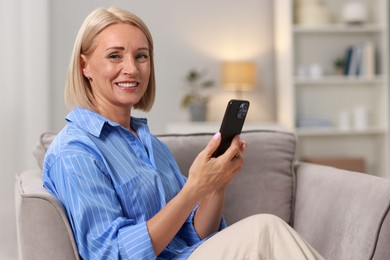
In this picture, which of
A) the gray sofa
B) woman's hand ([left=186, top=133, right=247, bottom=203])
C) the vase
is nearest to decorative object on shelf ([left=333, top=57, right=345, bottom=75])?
the vase

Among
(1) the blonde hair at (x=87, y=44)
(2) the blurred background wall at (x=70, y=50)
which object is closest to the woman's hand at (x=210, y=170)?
(1) the blonde hair at (x=87, y=44)

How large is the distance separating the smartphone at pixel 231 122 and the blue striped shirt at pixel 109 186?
0.19 meters

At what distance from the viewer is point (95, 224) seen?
58.5 inches

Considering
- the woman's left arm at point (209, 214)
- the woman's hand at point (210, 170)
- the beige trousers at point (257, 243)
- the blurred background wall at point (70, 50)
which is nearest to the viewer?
the beige trousers at point (257, 243)

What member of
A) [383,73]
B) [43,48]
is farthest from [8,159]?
→ [383,73]

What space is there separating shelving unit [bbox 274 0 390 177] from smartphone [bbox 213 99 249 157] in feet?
10.7

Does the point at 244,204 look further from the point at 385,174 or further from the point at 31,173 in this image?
the point at 385,174

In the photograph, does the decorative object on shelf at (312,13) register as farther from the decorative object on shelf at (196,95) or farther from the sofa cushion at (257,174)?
the sofa cushion at (257,174)

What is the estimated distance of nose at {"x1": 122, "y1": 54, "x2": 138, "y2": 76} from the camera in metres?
1.70

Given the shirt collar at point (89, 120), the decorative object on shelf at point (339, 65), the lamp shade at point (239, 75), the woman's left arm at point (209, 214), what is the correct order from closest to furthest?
the shirt collar at point (89, 120) < the woman's left arm at point (209, 214) < the lamp shade at point (239, 75) < the decorative object on shelf at point (339, 65)

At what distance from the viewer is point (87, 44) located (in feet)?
5.62

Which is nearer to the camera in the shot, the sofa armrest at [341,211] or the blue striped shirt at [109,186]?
the blue striped shirt at [109,186]

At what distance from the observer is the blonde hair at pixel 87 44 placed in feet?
5.58

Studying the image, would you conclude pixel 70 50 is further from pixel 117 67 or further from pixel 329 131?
pixel 117 67
